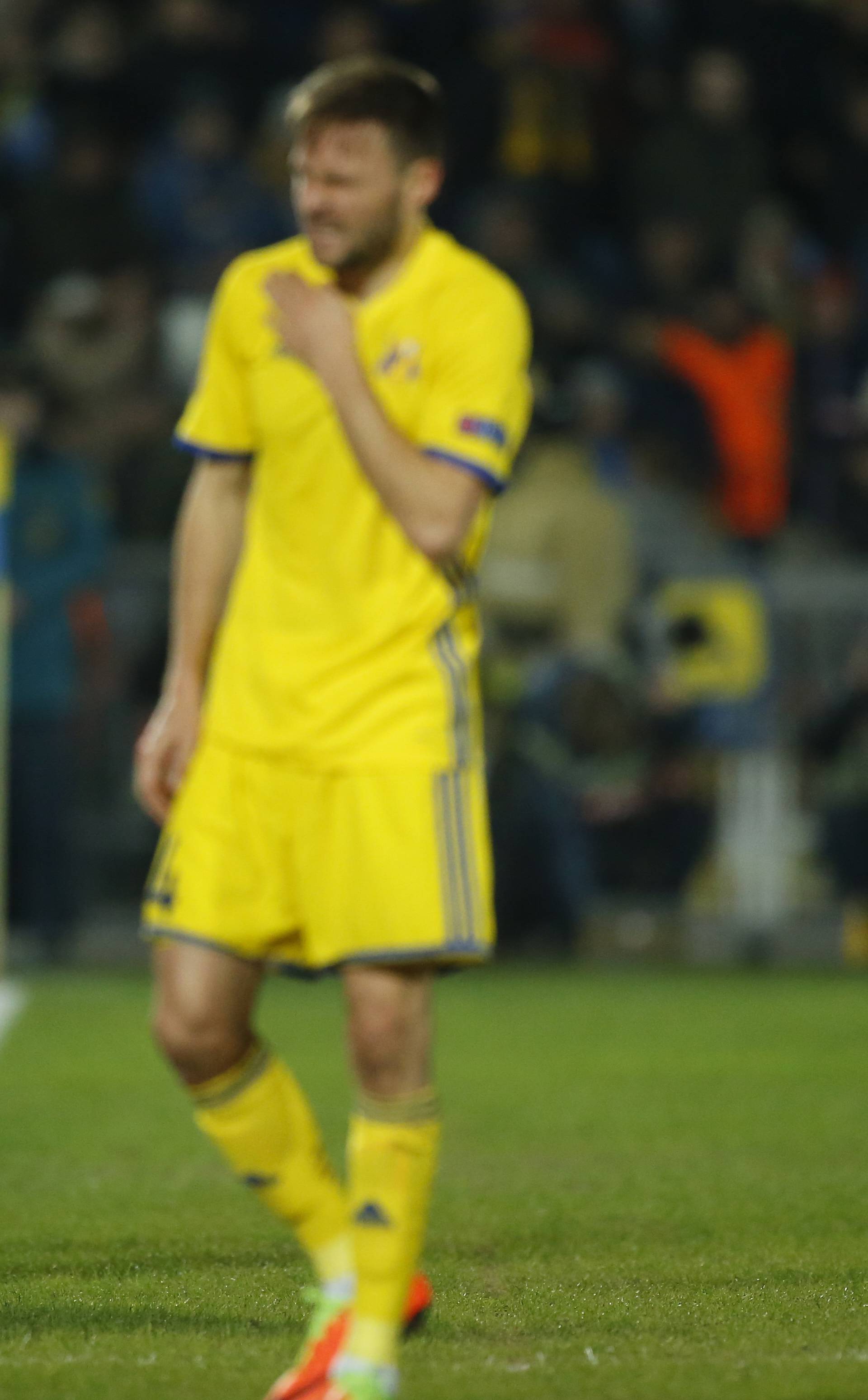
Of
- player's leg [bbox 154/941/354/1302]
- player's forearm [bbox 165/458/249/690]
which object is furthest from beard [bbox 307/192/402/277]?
player's leg [bbox 154/941/354/1302]

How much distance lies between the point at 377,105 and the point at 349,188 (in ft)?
0.44

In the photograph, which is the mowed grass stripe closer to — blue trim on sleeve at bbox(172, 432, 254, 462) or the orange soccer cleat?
the orange soccer cleat

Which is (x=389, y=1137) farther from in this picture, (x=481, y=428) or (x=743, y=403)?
(x=743, y=403)

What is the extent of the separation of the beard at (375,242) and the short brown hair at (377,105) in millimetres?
85

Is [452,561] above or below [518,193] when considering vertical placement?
below

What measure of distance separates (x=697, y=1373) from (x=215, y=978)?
92 cm

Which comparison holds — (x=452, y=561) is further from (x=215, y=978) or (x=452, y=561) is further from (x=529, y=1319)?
(x=529, y=1319)

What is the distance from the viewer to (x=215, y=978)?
12.8 feet

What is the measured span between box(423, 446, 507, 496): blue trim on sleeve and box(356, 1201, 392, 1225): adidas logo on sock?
104 cm

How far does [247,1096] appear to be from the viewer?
13.2ft

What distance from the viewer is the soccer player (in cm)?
381

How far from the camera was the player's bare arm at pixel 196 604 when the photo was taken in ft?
13.5

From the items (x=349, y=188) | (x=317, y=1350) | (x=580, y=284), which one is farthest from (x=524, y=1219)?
(x=580, y=284)

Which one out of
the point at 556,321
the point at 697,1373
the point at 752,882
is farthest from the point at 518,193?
the point at 697,1373
